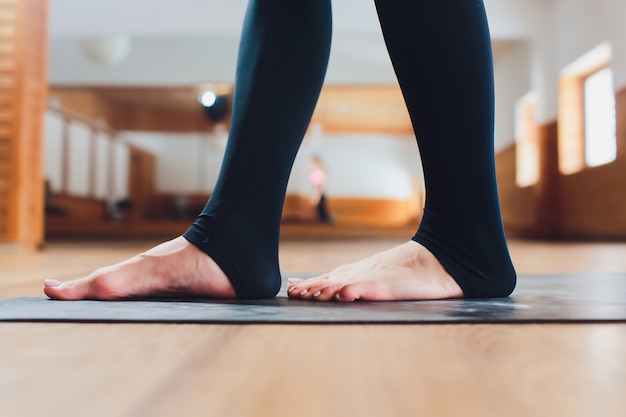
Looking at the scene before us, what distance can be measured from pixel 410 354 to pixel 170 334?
0.21 m

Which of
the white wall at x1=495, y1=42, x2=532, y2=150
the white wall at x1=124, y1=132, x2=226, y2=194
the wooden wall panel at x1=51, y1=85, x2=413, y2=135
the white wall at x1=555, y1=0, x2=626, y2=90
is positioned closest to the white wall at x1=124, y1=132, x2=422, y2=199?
the white wall at x1=124, y1=132, x2=226, y2=194

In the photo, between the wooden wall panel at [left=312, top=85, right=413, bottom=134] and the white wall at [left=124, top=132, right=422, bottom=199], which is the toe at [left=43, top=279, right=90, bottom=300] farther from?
the white wall at [left=124, top=132, right=422, bottom=199]

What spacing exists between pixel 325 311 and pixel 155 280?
0.82ft

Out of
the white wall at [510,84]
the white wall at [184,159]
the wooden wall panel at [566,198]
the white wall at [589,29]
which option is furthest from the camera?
A: the white wall at [184,159]

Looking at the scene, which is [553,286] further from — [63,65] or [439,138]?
[63,65]

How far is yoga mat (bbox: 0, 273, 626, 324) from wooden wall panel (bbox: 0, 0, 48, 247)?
7.50ft

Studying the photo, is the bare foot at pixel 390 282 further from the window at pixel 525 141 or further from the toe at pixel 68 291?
the window at pixel 525 141

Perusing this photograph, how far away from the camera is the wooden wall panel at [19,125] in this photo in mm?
2861

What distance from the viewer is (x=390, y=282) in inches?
31.3

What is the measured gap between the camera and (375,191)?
1346cm

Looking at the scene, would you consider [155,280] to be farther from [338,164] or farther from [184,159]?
[338,164]

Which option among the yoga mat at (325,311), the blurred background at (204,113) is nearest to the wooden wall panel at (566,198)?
the blurred background at (204,113)

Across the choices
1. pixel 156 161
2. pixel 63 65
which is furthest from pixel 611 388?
pixel 156 161

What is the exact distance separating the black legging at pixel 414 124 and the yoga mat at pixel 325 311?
0.20 feet
